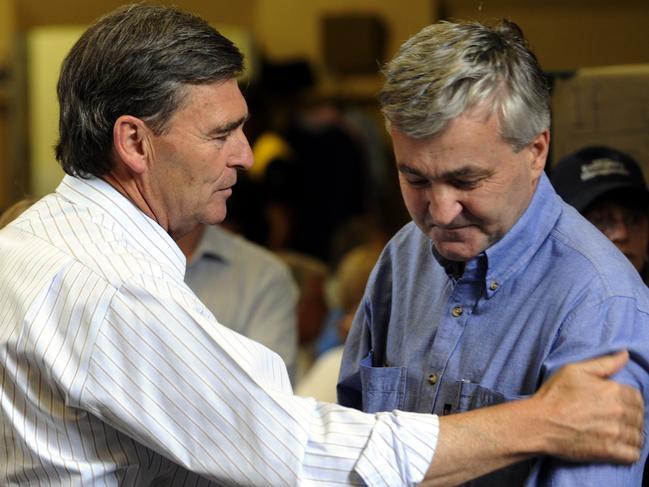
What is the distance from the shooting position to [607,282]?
6.27ft

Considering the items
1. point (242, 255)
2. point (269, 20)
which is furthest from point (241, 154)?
point (269, 20)

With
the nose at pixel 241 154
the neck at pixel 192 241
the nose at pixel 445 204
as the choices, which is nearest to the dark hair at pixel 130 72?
the nose at pixel 241 154

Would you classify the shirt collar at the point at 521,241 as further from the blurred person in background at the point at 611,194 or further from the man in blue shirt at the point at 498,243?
the blurred person in background at the point at 611,194

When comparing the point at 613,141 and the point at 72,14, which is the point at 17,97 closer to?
the point at 72,14

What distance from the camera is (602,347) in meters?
1.88

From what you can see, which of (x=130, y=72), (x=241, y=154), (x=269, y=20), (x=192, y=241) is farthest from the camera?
(x=269, y=20)

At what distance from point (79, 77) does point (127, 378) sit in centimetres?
58

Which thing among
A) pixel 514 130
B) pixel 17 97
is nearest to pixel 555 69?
pixel 514 130

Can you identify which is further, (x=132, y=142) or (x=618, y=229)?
(x=618, y=229)

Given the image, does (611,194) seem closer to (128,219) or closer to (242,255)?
(128,219)

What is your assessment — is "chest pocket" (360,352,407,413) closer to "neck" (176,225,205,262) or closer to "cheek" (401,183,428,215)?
"cheek" (401,183,428,215)

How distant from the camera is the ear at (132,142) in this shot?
7.10 feet

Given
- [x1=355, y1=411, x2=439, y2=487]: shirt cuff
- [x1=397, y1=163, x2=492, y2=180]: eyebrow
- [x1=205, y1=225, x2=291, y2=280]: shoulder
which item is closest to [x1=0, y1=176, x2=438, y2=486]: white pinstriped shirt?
[x1=355, y1=411, x2=439, y2=487]: shirt cuff

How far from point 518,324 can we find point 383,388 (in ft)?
1.06
